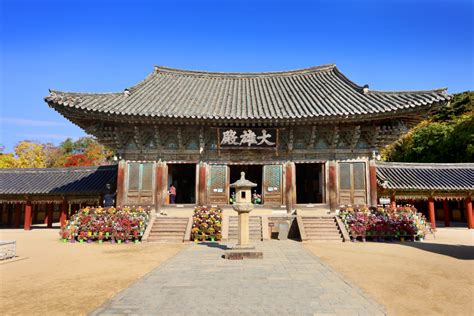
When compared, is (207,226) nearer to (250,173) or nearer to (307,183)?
(307,183)

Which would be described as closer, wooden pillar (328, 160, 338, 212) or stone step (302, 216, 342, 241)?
stone step (302, 216, 342, 241)

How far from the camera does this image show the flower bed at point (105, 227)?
1400 centimetres

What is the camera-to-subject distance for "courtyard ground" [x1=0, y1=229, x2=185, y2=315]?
18.9 ft

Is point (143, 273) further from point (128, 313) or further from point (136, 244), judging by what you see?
point (136, 244)

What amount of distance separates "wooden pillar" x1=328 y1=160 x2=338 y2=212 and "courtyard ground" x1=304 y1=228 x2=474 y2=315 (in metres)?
3.33

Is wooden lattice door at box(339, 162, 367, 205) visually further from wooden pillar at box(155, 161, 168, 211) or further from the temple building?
wooden pillar at box(155, 161, 168, 211)

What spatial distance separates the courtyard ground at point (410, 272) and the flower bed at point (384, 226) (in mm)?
865

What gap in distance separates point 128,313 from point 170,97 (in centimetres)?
1523

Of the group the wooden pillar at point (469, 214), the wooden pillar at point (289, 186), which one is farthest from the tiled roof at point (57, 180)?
the wooden pillar at point (469, 214)

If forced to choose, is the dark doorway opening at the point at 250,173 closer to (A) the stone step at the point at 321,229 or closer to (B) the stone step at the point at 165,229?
(A) the stone step at the point at 321,229

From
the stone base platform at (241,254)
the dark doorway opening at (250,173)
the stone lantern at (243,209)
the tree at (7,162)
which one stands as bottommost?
the stone base platform at (241,254)

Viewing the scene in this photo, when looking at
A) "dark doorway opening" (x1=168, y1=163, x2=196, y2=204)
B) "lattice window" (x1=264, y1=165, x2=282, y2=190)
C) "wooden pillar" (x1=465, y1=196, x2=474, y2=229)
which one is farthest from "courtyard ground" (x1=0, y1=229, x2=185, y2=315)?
"wooden pillar" (x1=465, y1=196, x2=474, y2=229)

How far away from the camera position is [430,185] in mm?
20719

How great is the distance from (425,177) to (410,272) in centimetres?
1643
